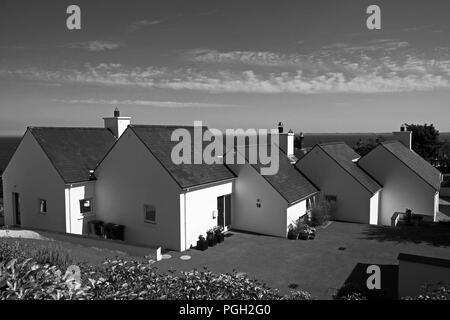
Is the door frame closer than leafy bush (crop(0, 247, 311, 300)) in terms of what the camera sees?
No

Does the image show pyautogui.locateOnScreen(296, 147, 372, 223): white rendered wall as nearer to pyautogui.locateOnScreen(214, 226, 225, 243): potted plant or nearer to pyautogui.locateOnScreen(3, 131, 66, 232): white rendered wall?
pyautogui.locateOnScreen(214, 226, 225, 243): potted plant

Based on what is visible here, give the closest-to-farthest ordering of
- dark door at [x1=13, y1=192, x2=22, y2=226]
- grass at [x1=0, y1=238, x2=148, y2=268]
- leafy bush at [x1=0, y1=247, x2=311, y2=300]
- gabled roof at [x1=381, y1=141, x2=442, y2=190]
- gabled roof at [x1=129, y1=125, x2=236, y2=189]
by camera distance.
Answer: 1. leafy bush at [x1=0, y1=247, x2=311, y2=300]
2. grass at [x1=0, y1=238, x2=148, y2=268]
3. gabled roof at [x1=129, y1=125, x2=236, y2=189]
4. dark door at [x1=13, y1=192, x2=22, y2=226]
5. gabled roof at [x1=381, y1=141, x2=442, y2=190]

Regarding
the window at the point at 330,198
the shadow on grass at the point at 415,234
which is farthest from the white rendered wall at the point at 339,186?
the shadow on grass at the point at 415,234

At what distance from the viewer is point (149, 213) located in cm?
1906

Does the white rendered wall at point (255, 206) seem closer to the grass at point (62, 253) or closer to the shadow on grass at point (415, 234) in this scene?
the shadow on grass at point (415, 234)

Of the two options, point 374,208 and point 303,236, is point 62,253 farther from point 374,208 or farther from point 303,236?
point 374,208

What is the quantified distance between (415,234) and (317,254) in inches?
306

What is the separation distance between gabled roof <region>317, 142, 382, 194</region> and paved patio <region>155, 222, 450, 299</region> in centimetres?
321

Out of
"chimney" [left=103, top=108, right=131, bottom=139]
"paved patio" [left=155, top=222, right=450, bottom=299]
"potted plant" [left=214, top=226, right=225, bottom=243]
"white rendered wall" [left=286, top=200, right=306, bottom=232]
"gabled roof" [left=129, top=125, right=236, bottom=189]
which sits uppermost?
"chimney" [left=103, top=108, right=131, bottom=139]

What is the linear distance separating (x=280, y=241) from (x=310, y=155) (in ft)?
28.2

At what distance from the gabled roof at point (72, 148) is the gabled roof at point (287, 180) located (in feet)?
30.5

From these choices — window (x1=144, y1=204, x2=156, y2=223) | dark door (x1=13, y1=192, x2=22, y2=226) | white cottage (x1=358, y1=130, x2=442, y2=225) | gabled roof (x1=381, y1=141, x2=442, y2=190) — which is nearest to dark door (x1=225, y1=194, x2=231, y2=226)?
window (x1=144, y1=204, x2=156, y2=223)

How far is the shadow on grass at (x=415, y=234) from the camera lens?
1955 centimetres

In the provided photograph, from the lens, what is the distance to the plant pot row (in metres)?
17.6
